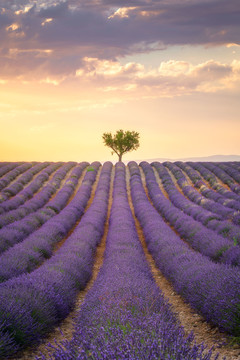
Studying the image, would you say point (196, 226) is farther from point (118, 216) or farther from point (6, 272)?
point (6, 272)

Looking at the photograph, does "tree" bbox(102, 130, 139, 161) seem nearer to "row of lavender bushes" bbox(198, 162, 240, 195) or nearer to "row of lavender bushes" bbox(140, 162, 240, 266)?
"row of lavender bushes" bbox(198, 162, 240, 195)

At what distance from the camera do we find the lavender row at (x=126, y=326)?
231 cm

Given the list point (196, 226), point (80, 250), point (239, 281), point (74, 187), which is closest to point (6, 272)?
point (80, 250)

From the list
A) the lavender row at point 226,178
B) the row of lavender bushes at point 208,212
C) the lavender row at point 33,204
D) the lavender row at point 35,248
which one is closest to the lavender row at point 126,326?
the lavender row at point 35,248

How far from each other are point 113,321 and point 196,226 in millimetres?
7755

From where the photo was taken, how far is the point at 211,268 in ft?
17.1

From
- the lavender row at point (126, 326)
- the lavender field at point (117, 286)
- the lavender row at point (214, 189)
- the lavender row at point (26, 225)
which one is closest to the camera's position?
the lavender row at point (126, 326)

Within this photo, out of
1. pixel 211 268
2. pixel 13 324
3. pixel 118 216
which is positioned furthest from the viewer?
pixel 118 216

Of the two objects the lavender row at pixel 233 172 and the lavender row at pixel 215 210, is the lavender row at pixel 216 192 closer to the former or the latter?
the lavender row at pixel 215 210

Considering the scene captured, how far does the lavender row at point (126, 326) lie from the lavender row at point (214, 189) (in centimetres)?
978

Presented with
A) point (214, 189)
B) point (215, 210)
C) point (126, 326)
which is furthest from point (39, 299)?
point (214, 189)

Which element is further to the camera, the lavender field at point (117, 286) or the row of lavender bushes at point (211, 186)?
the row of lavender bushes at point (211, 186)

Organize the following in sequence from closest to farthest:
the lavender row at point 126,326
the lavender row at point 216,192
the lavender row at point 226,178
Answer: the lavender row at point 126,326 < the lavender row at point 216,192 < the lavender row at point 226,178

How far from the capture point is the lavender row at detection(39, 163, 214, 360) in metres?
2.31
